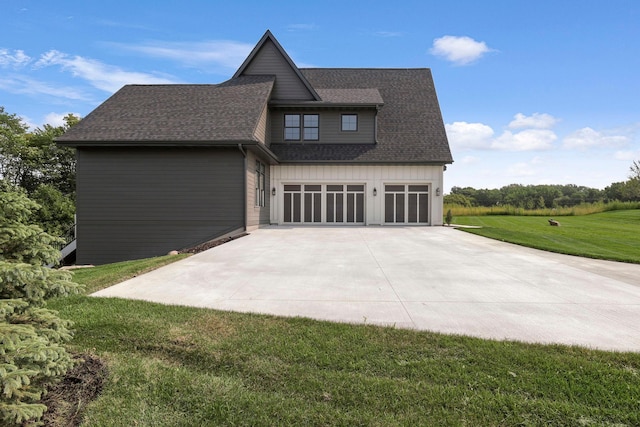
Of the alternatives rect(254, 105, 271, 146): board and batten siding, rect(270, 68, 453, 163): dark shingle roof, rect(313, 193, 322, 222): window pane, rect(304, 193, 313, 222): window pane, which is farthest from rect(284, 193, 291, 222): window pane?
rect(254, 105, 271, 146): board and batten siding

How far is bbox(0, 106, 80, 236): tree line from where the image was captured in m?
22.6

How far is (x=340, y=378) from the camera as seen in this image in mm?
2588

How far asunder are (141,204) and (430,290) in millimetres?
11985

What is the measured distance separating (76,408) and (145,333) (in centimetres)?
103

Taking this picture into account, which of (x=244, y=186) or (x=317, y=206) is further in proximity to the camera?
(x=317, y=206)

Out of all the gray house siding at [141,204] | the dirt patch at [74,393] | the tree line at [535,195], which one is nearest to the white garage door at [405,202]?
the gray house siding at [141,204]

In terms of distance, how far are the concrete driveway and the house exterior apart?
5282 mm

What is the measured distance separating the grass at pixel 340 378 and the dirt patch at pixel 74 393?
0.08m

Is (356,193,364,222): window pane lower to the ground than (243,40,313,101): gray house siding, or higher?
lower

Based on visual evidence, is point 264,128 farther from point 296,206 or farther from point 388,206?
point 388,206

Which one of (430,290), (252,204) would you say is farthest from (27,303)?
(252,204)

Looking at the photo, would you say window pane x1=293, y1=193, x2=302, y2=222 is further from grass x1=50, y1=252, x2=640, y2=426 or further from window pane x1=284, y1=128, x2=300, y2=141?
grass x1=50, y1=252, x2=640, y2=426

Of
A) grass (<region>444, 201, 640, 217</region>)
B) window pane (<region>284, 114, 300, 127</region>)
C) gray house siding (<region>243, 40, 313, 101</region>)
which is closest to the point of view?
gray house siding (<region>243, 40, 313, 101</region>)

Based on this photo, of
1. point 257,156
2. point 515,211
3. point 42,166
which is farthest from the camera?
point 42,166
